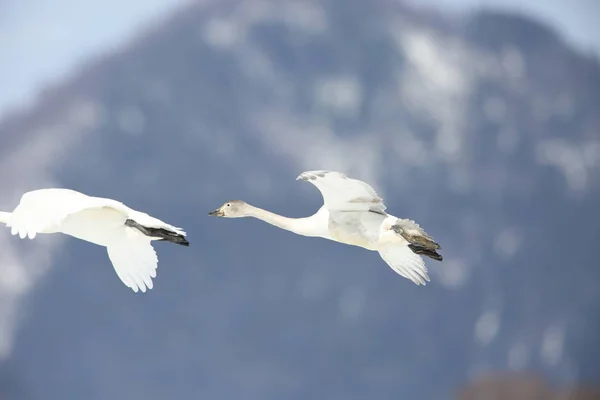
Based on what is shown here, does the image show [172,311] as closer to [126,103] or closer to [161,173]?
[161,173]

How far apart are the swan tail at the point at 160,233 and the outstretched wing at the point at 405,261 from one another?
2.12 m

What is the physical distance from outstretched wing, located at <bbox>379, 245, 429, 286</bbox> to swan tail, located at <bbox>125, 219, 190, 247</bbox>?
2.12m

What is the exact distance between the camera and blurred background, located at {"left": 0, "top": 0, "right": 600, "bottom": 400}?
31109 mm

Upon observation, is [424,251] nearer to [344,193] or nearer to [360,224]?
[360,224]

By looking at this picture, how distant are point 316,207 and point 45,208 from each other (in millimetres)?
22661

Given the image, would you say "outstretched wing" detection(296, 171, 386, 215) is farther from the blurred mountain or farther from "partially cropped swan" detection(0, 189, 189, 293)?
the blurred mountain

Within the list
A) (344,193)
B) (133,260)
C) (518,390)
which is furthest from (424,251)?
(518,390)

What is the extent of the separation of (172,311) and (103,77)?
617 cm

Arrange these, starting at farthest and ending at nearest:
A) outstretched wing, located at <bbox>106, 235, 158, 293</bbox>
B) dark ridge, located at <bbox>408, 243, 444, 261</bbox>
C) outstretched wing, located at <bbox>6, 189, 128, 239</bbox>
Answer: dark ridge, located at <bbox>408, 243, 444, 261</bbox>, outstretched wing, located at <bbox>106, 235, 158, 293</bbox>, outstretched wing, located at <bbox>6, 189, 128, 239</bbox>

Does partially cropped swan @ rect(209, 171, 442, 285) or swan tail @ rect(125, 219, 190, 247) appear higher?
partially cropped swan @ rect(209, 171, 442, 285)

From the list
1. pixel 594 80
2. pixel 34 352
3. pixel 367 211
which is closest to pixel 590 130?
pixel 594 80

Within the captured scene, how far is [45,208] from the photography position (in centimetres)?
1005

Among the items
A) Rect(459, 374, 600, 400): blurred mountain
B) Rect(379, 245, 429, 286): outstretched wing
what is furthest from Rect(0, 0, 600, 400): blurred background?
Rect(379, 245, 429, 286): outstretched wing

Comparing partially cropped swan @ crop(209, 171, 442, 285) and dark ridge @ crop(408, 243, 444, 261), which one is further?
dark ridge @ crop(408, 243, 444, 261)
